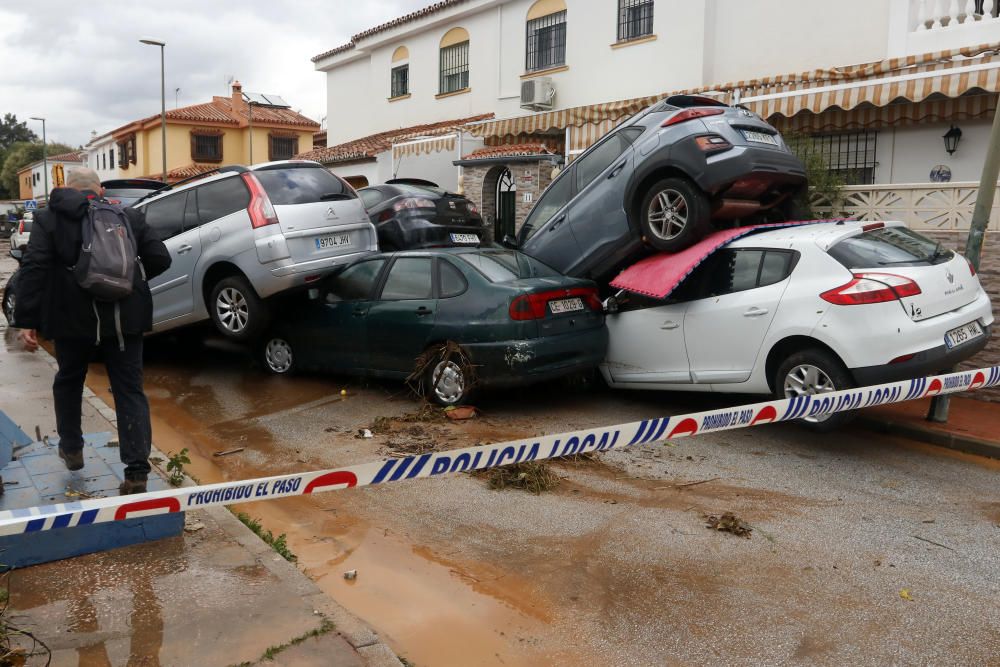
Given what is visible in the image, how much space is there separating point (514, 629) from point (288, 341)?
5.91 meters

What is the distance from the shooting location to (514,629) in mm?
3906

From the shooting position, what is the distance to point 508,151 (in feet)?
53.4

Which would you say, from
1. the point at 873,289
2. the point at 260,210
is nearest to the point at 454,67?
the point at 260,210

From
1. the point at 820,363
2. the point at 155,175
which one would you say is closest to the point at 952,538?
the point at 820,363

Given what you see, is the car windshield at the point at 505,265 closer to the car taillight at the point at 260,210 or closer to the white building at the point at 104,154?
the car taillight at the point at 260,210

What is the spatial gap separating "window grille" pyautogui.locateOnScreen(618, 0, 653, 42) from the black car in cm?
776

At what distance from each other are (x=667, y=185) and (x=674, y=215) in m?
0.31

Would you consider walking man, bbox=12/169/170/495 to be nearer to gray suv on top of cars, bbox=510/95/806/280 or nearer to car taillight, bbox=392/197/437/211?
gray suv on top of cars, bbox=510/95/806/280

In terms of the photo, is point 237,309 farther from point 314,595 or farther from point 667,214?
point 314,595

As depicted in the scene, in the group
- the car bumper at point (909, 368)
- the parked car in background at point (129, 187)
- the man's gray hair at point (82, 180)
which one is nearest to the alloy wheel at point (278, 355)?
the man's gray hair at point (82, 180)

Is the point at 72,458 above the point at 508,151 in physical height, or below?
below

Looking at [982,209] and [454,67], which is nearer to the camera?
[982,209]

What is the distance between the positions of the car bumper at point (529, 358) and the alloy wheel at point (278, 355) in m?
2.60

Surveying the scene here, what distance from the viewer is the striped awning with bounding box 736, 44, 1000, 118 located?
34.0ft
